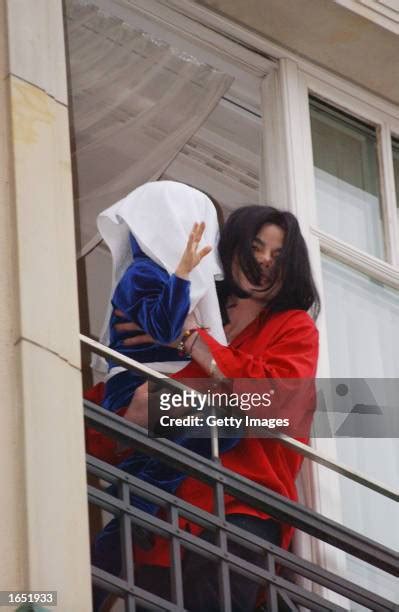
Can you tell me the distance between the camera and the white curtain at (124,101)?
8.29 meters

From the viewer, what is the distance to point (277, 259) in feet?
22.6

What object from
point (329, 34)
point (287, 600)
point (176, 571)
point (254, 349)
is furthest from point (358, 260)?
point (176, 571)

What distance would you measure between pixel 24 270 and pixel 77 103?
261cm

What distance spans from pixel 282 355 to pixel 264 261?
0.35 metres

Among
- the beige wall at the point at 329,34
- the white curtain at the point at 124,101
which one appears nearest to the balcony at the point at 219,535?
the beige wall at the point at 329,34

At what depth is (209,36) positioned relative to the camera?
26.3 feet

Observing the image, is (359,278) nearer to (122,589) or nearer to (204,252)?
(204,252)

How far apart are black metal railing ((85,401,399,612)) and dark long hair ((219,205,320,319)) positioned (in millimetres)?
747

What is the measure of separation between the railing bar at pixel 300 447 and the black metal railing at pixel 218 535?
0.17 meters

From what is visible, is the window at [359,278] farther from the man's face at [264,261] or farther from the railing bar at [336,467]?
the man's face at [264,261]

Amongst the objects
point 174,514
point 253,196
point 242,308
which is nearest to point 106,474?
point 174,514

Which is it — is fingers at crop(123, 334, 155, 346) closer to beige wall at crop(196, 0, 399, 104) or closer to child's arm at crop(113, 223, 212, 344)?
child's arm at crop(113, 223, 212, 344)

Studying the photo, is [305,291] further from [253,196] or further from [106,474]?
[253,196]

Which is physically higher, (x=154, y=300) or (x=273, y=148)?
(x=273, y=148)
